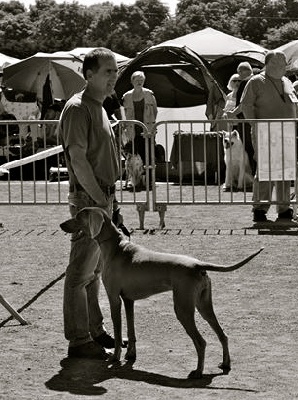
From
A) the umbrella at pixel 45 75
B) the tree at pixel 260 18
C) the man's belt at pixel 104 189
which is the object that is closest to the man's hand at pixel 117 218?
the man's belt at pixel 104 189

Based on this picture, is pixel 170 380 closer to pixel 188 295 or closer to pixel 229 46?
pixel 188 295

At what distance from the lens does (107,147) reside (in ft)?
21.2

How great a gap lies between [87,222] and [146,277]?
46cm

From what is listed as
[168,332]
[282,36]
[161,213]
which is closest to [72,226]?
[168,332]

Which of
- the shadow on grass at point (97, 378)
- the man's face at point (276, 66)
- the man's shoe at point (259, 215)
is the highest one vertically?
the man's face at point (276, 66)

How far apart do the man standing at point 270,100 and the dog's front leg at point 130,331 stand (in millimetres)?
6551

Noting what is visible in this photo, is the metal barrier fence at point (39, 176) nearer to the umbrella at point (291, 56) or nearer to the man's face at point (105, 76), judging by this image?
the man's face at point (105, 76)

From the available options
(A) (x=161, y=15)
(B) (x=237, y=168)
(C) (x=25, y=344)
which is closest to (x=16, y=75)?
(B) (x=237, y=168)

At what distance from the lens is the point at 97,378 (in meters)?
6.07

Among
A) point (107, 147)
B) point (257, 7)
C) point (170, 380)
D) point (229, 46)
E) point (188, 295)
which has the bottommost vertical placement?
point (170, 380)

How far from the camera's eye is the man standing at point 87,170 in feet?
20.8

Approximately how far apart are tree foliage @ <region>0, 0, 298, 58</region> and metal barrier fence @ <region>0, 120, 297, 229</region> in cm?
8714

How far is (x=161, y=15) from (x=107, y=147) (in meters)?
148

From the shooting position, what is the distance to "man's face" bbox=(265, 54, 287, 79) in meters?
12.7
